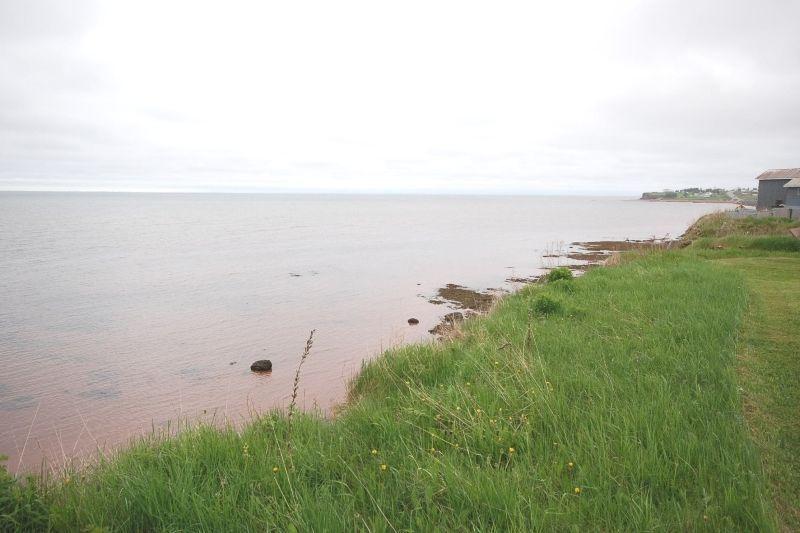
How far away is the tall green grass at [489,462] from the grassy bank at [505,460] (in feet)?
0.06

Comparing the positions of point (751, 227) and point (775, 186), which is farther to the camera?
point (775, 186)

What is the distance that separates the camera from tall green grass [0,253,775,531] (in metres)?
3.65

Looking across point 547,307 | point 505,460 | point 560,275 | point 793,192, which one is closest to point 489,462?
point 505,460

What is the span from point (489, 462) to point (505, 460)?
34cm

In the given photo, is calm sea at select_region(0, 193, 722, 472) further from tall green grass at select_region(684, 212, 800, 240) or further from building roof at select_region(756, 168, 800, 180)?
building roof at select_region(756, 168, 800, 180)

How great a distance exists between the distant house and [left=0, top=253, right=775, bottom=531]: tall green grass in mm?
51772

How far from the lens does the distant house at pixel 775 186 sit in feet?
150

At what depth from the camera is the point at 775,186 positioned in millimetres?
47625

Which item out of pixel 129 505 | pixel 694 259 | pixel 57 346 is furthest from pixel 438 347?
pixel 694 259

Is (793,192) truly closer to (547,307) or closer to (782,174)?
(782,174)

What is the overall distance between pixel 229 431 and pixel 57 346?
498 inches

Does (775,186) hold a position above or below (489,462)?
above

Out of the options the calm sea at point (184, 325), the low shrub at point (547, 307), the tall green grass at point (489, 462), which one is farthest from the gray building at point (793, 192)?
the tall green grass at point (489, 462)

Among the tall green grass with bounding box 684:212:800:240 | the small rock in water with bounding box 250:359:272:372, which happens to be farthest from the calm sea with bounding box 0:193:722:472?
the tall green grass with bounding box 684:212:800:240
